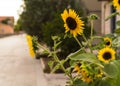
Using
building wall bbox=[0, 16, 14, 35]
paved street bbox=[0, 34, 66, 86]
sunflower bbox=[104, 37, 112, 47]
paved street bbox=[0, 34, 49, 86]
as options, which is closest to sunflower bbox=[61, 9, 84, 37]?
sunflower bbox=[104, 37, 112, 47]

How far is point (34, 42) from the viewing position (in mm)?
2254

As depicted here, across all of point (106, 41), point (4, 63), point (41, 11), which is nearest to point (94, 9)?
point (41, 11)

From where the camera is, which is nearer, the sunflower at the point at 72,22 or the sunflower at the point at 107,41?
the sunflower at the point at 72,22

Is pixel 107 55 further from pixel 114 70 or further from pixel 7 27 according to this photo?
pixel 7 27

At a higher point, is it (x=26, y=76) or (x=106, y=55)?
(x=106, y=55)

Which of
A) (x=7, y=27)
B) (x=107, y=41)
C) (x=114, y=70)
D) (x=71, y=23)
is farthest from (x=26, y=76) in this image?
(x=7, y=27)

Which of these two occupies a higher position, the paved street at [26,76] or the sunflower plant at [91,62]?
the sunflower plant at [91,62]

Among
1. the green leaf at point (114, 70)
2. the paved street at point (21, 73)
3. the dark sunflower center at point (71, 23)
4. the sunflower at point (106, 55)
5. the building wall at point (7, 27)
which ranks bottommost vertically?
the building wall at point (7, 27)

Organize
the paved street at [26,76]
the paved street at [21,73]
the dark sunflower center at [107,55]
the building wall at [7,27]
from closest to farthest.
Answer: the dark sunflower center at [107,55] < the paved street at [26,76] < the paved street at [21,73] < the building wall at [7,27]

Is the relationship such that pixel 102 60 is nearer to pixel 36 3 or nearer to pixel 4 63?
pixel 4 63

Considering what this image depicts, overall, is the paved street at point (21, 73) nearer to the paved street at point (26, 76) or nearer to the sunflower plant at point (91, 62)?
the paved street at point (26, 76)

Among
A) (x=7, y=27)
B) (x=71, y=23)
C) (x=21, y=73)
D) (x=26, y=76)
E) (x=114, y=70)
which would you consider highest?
(x=71, y=23)

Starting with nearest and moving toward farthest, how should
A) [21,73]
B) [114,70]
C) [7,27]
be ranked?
[114,70], [21,73], [7,27]

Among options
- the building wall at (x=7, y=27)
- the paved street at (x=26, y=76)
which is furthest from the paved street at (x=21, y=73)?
the building wall at (x=7, y=27)
